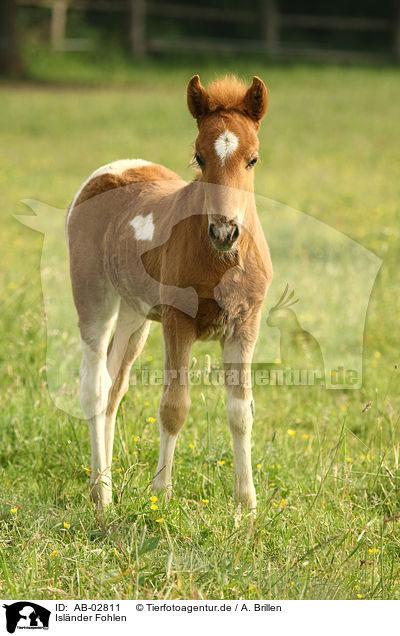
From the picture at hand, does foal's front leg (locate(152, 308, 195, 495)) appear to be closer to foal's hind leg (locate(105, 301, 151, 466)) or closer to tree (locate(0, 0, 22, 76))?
foal's hind leg (locate(105, 301, 151, 466))

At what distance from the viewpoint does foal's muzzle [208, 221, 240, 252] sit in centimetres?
274

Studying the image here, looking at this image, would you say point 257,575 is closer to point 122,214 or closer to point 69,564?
point 69,564

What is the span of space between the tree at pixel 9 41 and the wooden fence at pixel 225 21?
265cm

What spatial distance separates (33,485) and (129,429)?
638mm

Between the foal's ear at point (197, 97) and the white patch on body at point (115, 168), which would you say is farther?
the white patch on body at point (115, 168)

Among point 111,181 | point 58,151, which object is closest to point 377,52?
point 58,151

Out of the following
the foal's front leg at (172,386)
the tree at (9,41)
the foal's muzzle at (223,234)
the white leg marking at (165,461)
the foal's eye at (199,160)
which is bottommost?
the white leg marking at (165,461)

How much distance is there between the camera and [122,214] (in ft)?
11.7

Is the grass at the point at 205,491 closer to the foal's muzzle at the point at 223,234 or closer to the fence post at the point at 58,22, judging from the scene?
the foal's muzzle at the point at 223,234

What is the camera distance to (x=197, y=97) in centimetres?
295

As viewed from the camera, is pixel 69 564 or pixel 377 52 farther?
pixel 377 52

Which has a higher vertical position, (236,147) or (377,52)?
(377,52)

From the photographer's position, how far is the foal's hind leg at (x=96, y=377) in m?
3.57
